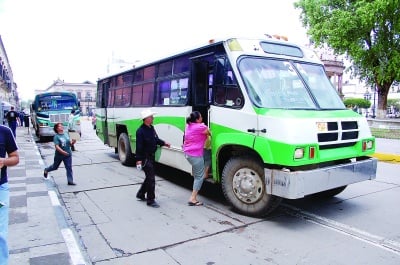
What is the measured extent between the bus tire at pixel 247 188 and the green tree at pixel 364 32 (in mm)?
24139

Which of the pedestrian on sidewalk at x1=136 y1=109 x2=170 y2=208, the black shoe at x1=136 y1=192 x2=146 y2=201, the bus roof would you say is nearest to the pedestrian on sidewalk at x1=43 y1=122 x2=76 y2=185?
the black shoe at x1=136 y1=192 x2=146 y2=201

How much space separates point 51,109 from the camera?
19.9m

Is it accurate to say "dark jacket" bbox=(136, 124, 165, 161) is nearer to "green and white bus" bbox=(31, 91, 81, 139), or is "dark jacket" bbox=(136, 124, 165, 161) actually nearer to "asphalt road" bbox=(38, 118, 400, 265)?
"asphalt road" bbox=(38, 118, 400, 265)

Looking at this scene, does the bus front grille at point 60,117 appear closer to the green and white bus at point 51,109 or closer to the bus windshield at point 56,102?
the green and white bus at point 51,109

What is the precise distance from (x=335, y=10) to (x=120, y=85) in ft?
74.8

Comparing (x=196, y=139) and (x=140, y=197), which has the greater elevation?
(x=196, y=139)

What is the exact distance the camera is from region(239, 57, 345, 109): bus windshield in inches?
215

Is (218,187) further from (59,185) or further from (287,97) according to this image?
(59,185)

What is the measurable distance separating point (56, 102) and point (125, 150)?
11.8 metres

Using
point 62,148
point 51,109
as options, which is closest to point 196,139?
point 62,148

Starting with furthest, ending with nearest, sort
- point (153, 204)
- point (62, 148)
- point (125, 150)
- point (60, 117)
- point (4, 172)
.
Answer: point (60, 117), point (125, 150), point (62, 148), point (153, 204), point (4, 172)

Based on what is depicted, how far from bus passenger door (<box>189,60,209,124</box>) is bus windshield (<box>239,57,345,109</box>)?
118cm

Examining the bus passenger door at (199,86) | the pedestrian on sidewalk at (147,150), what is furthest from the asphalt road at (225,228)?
the bus passenger door at (199,86)

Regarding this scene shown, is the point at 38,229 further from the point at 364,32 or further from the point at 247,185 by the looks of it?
the point at 364,32
